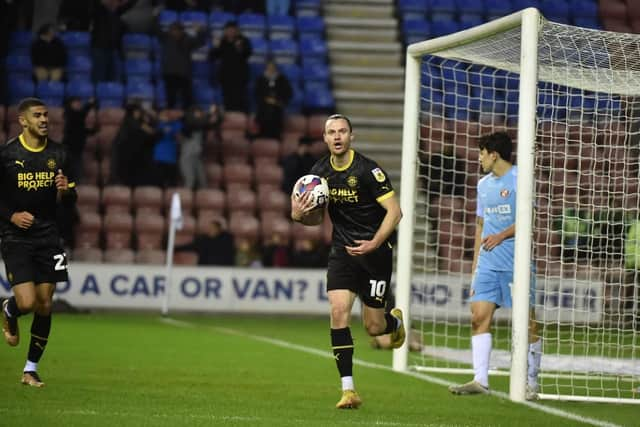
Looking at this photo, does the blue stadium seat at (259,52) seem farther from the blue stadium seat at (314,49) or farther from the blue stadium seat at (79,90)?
the blue stadium seat at (79,90)

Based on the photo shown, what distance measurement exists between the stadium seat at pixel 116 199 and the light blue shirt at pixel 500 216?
465 inches

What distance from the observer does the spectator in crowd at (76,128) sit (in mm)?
20219

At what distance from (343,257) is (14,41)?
1644 centimetres

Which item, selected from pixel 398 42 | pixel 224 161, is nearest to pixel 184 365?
pixel 224 161

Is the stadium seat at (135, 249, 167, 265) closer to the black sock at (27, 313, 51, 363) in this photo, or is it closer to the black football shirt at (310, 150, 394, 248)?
the black sock at (27, 313, 51, 363)

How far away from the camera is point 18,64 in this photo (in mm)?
22859

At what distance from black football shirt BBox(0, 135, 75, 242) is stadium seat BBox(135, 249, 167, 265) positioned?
11.0 meters

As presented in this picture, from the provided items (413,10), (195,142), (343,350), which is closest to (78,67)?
(195,142)

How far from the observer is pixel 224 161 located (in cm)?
2205

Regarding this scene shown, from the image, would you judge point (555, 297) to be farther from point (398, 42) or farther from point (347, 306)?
point (347, 306)

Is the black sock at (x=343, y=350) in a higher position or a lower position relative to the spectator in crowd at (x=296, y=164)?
lower

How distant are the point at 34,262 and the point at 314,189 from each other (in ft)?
7.41

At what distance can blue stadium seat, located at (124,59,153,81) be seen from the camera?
2306cm

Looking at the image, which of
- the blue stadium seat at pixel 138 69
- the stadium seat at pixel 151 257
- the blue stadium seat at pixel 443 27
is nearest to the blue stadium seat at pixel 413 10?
the blue stadium seat at pixel 443 27
